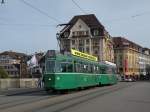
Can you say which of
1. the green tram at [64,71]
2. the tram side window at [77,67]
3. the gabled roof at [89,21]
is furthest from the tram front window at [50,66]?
the gabled roof at [89,21]

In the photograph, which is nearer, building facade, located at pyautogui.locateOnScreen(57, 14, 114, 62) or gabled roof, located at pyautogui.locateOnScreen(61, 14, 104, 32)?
building facade, located at pyautogui.locateOnScreen(57, 14, 114, 62)

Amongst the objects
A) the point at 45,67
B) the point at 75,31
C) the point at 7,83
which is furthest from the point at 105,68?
the point at 75,31

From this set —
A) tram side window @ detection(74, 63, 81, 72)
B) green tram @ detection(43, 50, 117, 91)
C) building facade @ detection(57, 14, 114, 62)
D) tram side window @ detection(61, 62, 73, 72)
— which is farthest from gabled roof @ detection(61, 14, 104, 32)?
tram side window @ detection(61, 62, 73, 72)

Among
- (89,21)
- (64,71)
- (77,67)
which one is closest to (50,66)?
(64,71)

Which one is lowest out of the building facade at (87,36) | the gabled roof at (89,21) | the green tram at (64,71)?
the green tram at (64,71)

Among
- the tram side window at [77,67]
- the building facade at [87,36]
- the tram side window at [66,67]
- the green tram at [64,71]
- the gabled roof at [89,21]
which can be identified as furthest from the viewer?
the gabled roof at [89,21]

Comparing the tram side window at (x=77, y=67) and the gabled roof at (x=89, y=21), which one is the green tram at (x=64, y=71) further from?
the gabled roof at (x=89, y=21)

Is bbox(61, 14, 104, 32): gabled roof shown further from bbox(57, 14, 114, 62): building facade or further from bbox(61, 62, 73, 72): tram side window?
bbox(61, 62, 73, 72): tram side window

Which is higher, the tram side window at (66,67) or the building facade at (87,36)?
the building facade at (87,36)

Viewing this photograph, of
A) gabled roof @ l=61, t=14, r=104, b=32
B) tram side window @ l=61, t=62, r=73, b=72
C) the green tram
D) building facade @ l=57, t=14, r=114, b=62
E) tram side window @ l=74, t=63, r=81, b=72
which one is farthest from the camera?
gabled roof @ l=61, t=14, r=104, b=32

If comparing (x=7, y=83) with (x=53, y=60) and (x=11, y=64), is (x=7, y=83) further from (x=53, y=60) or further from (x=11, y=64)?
(x=11, y=64)

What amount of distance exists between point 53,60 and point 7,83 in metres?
16.4

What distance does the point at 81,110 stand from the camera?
1831cm

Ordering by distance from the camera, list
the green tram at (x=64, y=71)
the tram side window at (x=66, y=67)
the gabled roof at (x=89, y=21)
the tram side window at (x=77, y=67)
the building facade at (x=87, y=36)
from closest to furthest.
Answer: the green tram at (x=64, y=71)
the tram side window at (x=66, y=67)
the tram side window at (x=77, y=67)
the building facade at (x=87, y=36)
the gabled roof at (x=89, y=21)
